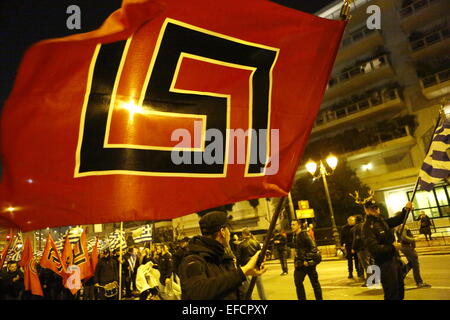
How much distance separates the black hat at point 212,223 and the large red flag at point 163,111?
0.30 meters

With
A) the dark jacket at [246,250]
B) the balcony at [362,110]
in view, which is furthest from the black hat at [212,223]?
the balcony at [362,110]

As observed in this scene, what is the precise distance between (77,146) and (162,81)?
83cm

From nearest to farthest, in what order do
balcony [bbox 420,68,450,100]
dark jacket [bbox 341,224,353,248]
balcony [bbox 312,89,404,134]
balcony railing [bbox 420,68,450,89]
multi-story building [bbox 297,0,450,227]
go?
1. dark jacket [bbox 341,224,353,248]
2. balcony [bbox 420,68,450,100]
3. balcony railing [bbox 420,68,450,89]
4. multi-story building [bbox 297,0,450,227]
5. balcony [bbox 312,89,404,134]

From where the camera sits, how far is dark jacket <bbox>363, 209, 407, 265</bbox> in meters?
4.80

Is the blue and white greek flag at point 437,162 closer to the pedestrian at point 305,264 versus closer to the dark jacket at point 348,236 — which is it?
the pedestrian at point 305,264

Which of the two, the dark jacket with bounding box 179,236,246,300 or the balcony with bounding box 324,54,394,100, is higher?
the balcony with bounding box 324,54,394,100

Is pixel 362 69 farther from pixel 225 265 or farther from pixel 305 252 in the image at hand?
pixel 225 265

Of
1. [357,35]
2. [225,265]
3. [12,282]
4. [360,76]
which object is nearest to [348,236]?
[225,265]

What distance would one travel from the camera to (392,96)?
2534cm

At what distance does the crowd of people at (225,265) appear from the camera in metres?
2.39

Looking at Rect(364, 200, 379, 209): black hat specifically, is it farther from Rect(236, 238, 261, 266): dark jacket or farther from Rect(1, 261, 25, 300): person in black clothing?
Rect(1, 261, 25, 300): person in black clothing

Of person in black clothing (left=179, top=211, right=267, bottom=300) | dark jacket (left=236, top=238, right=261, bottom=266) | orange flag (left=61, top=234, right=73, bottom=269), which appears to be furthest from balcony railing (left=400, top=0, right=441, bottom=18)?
person in black clothing (left=179, top=211, right=267, bottom=300)

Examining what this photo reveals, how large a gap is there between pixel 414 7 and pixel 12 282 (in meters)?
31.4
